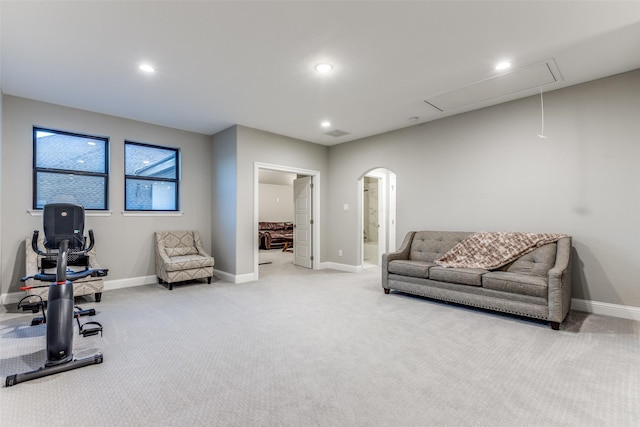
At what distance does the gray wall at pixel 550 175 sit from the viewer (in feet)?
11.1

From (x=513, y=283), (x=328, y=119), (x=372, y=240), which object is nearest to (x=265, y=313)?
(x=513, y=283)

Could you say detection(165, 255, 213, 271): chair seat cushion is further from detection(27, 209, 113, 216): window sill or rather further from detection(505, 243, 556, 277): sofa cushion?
detection(505, 243, 556, 277): sofa cushion

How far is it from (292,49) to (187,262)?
3.53m

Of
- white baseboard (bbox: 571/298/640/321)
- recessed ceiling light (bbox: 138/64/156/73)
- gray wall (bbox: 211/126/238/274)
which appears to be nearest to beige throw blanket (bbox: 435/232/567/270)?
white baseboard (bbox: 571/298/640/321)

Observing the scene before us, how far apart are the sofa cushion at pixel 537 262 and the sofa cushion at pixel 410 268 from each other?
95 cm

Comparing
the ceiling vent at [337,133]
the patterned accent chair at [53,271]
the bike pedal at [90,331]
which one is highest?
the ceiling vent at [337,133]

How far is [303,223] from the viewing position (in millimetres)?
6793

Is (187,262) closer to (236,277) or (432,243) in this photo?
(236,277)

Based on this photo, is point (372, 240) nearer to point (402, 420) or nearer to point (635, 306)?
point (635, 306)

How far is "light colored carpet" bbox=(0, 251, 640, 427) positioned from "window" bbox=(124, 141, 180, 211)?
6.41ft

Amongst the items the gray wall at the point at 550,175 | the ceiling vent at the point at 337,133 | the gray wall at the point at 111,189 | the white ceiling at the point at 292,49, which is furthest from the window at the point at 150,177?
the gray wall at the point at 550,175

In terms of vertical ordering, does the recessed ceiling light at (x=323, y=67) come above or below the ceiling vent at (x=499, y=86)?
above

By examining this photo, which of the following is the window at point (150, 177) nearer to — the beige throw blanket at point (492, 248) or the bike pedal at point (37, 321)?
the bike pedal at point (37, 321)

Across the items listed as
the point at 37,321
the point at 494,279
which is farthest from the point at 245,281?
the point at 494,279
